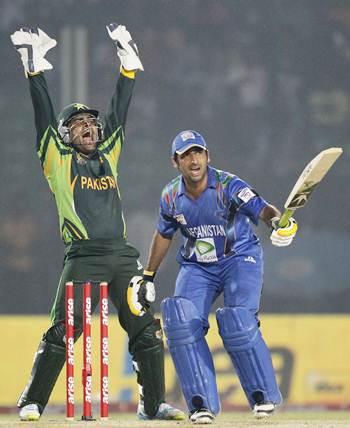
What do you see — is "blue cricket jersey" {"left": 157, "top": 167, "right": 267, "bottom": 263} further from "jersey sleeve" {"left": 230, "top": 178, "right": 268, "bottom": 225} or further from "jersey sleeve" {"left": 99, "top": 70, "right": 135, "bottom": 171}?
"jersey sleeve" {"left": 99, "top": 70, "right": 135, "bottom": 171}

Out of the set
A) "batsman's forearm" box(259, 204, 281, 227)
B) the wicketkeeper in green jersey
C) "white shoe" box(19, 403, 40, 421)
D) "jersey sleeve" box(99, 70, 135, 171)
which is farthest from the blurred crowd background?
"batsman's forearm" box(259, 204, 281, 227)

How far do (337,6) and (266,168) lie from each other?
1.42 m

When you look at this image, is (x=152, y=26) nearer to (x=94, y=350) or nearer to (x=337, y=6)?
(x=337, y=6)

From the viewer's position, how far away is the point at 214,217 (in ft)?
20.1

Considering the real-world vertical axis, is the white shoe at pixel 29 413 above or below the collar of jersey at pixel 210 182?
below

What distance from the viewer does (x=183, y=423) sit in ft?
19.2

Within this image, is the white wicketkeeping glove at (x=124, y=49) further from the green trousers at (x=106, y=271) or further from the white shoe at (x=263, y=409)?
the white shoe at (x=263, y=409)

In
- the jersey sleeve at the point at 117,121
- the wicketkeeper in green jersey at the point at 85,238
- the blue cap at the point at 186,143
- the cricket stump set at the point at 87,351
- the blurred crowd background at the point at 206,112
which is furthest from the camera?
the blurred crowd background at the point at 206,112

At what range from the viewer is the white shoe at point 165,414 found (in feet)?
20.3

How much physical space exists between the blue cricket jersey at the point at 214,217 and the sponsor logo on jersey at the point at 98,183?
1.07ft

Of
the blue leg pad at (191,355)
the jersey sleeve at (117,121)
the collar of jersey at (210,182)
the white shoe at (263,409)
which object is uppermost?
the jersey sleeve at (117,121)

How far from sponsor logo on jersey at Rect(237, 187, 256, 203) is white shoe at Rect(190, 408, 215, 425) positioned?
3.06 ft

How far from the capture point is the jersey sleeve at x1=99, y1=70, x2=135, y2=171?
651 centimetres

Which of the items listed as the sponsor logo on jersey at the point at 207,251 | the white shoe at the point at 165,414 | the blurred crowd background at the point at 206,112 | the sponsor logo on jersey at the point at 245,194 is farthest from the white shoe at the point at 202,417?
the blurred crowd background at the point at 206,112
